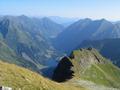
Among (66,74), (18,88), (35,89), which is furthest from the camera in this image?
(66,74)

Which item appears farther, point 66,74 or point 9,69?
point 66,74

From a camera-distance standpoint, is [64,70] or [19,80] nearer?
[19,80]

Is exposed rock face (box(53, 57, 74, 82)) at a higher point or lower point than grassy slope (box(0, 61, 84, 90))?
lower

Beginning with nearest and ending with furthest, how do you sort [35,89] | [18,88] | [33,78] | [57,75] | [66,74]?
[18,88] < [35,89] < [33,78] < [66,74] < [57,75]

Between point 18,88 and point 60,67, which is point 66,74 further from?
point 18,88

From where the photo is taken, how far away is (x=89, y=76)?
198 meters

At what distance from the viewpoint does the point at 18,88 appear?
116 feet

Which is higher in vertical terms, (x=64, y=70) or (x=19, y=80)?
(x=19, y=80)

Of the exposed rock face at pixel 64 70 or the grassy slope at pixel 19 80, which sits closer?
the grassy slope at pixel 19 80

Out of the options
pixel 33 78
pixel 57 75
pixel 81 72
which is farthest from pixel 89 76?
pixel 33 78

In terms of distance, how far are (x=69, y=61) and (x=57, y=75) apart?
1131 cm

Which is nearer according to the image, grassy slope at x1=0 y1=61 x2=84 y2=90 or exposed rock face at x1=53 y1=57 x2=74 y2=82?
grassy slope at x1=0 y1=61 x2=84 y2=90

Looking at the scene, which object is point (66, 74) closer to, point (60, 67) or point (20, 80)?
point (60, 67)

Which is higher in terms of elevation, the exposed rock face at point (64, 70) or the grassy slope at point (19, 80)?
the grassy slope at point (19, 80)
